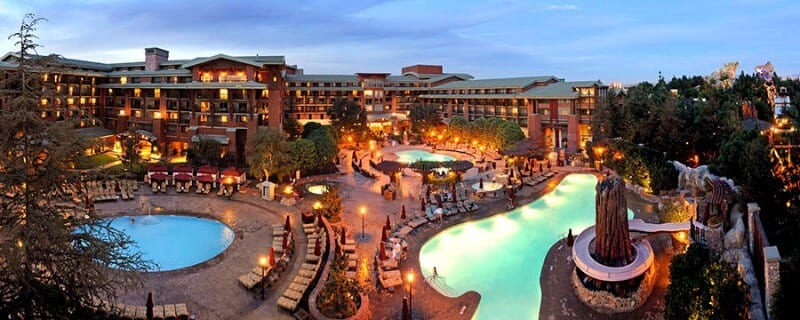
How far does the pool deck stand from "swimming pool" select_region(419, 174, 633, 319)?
0.46m

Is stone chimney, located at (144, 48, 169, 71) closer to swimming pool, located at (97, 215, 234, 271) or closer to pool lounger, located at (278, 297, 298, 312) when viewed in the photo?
swimming pool, located at (97, 215, 234, 271)

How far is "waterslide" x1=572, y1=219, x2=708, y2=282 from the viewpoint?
13.2 metres

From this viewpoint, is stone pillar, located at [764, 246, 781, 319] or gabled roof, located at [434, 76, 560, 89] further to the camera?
gabled roof, located at [434, 76, 560, 89]

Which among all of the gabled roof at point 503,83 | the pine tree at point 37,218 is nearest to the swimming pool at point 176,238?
the pine tree at point 37,218

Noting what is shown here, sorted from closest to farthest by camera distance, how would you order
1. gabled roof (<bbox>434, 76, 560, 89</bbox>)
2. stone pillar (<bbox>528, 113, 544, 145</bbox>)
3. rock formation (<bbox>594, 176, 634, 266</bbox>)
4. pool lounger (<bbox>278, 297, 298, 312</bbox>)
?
pool lounger (<bbox>278, 297, 298, 312</bbox>)
rock formation (<bbox>594, 176, 634, 266</bbox>)
stone pillar (<bbox>528, 113, 544, 145</bbox>)
gabled roof (<bbox>434, 76, 560, 89</bbox>)

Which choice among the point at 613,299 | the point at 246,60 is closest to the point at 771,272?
the point at 613,299

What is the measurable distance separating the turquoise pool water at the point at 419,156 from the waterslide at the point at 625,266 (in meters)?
29.1

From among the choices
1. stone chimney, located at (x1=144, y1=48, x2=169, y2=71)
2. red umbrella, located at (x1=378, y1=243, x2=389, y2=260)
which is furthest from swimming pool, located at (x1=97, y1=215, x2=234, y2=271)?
stone chimney, located at (x1=144, y1=48, x2=169, y2=71)

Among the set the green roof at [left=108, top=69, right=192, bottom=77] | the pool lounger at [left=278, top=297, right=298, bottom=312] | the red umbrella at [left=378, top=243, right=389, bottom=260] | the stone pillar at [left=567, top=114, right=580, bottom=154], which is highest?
the green roof at [left=108, top=69, right=192, bottom=77]

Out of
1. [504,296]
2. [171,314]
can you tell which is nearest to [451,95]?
[504,296]

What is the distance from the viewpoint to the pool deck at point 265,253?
1339 cm

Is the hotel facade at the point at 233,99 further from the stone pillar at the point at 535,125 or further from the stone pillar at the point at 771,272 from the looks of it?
the stone pillar at the point at 771,272

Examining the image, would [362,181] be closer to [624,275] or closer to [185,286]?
[185,286]

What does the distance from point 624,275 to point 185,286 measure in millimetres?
13283
